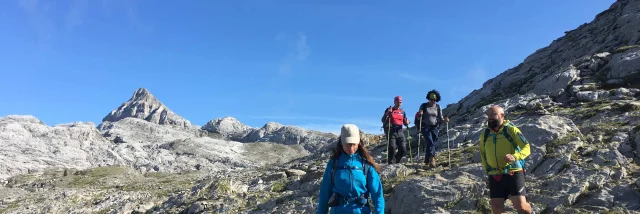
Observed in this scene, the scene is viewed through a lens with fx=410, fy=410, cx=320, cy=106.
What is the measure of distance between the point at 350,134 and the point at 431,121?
9761 mm

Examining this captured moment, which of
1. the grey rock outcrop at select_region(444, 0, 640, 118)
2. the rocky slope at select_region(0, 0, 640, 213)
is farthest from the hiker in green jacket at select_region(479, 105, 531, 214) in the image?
the grey rock outcrop at select_region(444, 0, 640, 118)

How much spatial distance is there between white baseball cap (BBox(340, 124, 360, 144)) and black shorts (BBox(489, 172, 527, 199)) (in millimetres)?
4026

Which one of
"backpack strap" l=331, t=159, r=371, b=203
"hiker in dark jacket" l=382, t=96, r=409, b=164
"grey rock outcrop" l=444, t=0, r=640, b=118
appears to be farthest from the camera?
"grey rock outcrop" l=444, t=0, r=640, b=118

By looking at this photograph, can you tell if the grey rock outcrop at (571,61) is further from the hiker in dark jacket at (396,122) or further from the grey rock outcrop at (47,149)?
the grey rock outcrop at (47,149)

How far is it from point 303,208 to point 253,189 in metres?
5.37

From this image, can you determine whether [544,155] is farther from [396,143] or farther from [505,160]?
[505,160]

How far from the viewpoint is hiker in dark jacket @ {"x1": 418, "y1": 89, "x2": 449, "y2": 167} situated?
15781 mm

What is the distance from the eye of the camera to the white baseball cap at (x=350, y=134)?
7000mm

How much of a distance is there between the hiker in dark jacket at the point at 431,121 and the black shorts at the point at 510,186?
649 centimetres

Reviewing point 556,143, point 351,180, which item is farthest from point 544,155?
point 351,180

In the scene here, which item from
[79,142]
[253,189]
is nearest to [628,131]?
[253,189]

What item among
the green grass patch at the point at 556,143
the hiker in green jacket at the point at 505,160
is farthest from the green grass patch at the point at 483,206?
the green grass patch at the point at 556,143

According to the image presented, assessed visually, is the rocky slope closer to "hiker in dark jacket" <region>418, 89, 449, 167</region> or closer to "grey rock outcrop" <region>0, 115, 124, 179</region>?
"hiker in dark jacket" <region>418, 89, 449, 167</region>

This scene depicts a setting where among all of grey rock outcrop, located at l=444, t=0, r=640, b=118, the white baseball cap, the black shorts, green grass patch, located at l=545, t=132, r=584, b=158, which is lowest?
the black shorts
